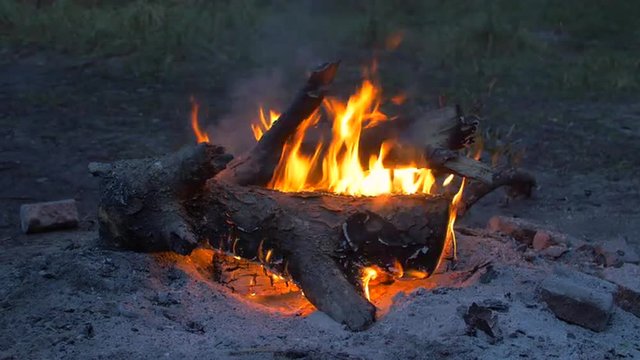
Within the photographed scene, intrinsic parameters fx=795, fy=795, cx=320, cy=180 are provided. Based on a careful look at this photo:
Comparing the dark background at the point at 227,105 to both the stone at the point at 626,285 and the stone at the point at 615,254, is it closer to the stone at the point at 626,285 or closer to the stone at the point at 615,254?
the stone at the point at 626,285

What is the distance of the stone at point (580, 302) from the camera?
130 inches

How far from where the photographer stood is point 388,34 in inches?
400

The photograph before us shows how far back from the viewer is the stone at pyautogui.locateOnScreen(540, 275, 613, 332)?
10.8 ft

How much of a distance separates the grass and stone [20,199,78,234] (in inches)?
154

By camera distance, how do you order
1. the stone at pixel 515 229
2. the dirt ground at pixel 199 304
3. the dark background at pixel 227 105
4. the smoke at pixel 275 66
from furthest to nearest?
the smoke at pixel 275 66
the stone at pixel 515 229
the dark background at pixel 227 105
the dirt ground at pixel 199 304

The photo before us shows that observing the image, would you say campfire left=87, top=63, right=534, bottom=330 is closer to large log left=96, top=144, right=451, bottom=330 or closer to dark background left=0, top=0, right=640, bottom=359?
large log left=96, top=144, right=451, bottom=330

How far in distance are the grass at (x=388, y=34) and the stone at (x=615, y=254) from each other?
3.89 metres

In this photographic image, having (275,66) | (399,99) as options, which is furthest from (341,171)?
(275,66)

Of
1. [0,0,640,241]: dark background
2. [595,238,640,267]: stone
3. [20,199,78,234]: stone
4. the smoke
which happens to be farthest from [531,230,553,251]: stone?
[20,199,78,234]: stone

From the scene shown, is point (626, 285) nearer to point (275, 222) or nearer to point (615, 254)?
point (615, 254)

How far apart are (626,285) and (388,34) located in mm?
6801

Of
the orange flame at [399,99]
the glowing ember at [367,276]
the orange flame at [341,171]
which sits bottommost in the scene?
the glowing ember at [367,276]

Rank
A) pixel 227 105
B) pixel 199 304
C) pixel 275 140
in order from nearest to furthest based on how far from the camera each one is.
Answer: pixel 199 304, pixel 275 140, pixel 227 105

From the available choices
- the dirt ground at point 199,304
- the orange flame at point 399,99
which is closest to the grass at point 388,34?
the orange flame at point 399,99
